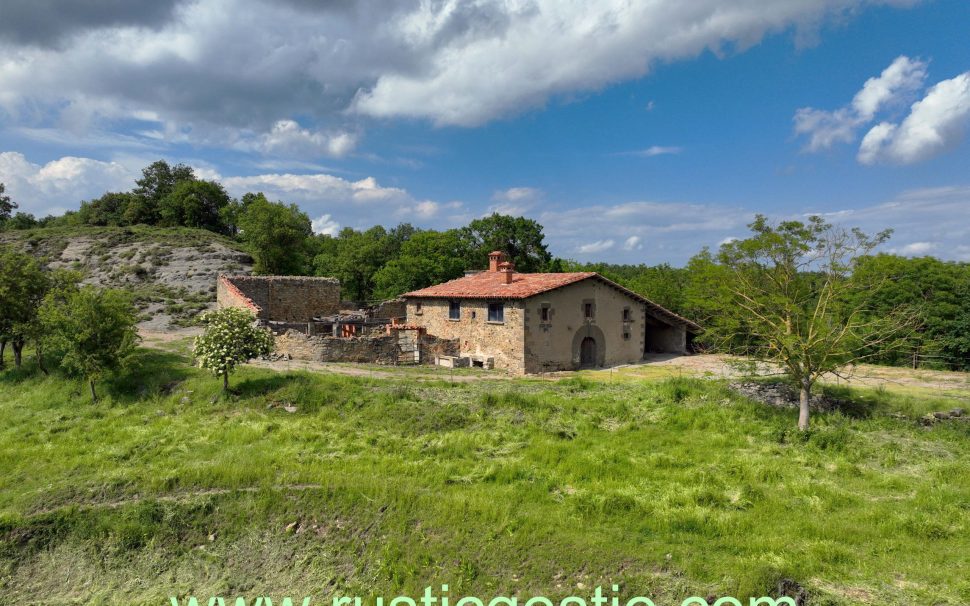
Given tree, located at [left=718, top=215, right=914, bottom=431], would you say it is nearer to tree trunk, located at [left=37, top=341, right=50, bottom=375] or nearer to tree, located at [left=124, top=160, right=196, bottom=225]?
tree trunk, located at [left=37, top=341, right=50, bottom=375]

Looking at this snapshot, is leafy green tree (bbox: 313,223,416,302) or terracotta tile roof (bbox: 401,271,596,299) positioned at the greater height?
leafy green tree (bbox: 313,223,416,302)

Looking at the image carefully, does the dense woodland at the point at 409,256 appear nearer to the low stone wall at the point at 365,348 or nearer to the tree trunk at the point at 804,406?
the tree trunk at the point at 804,406

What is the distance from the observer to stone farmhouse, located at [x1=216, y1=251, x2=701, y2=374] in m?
26.9

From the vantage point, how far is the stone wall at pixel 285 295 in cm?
3788

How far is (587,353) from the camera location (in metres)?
29.7

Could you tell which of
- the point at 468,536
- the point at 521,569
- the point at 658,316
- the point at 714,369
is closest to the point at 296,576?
the point at 468,536

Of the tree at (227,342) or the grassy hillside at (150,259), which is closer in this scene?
Result: the tree at (227,342)

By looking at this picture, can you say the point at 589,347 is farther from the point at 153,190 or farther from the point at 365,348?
the point at 153,190

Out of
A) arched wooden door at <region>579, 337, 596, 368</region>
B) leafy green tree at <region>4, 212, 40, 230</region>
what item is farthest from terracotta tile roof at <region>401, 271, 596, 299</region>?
leafy green tree at <region>4, 212, 40, 230</region>

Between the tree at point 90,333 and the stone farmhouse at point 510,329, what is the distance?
757cm

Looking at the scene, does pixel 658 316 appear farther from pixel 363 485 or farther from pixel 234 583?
pixel 234 583

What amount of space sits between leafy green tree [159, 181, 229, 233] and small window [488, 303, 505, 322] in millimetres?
61575

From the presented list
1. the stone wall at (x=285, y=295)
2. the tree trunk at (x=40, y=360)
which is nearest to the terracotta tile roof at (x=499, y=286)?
the stone wall at (x=285, y=295)

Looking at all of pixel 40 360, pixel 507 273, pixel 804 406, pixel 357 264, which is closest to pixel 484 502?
pixel 804 406
